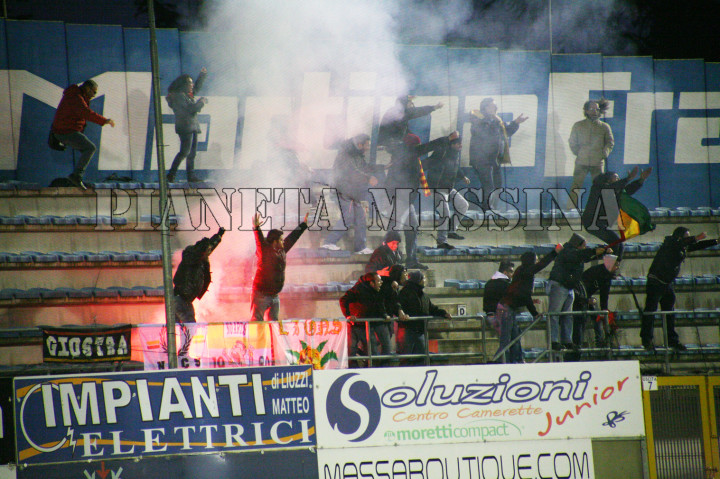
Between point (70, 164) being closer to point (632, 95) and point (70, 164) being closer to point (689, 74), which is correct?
point (632, 95)

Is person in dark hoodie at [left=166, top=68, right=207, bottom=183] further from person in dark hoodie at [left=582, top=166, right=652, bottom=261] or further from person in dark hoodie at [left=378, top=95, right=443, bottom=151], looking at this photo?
person in dark hoodie at [left=582, top=166, right=652, bottom=261]

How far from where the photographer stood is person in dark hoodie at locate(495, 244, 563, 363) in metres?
9.33

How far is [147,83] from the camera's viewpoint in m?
12.4

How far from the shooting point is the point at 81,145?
11867 millimetres

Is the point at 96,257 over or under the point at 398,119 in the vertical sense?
under

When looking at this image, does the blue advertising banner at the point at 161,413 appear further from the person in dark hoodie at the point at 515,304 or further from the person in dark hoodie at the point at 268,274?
the person in dark hoodie at the point at 515,304

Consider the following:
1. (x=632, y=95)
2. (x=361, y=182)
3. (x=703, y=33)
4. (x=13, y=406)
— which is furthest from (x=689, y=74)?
(x=13, y=406)

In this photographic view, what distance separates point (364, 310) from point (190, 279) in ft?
8.03

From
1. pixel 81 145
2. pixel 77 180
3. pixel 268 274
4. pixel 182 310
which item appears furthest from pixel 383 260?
pixel 81 145

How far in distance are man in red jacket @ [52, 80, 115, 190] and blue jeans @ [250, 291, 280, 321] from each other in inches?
151

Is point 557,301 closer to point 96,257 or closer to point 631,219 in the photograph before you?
point 631,219

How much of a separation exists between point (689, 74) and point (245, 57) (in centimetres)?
821

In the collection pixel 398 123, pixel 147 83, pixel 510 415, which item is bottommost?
pixel 510 415

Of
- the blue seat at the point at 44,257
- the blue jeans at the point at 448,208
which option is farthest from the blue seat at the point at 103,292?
the blue jeans at the point at 448,208
